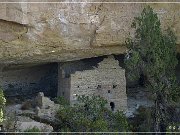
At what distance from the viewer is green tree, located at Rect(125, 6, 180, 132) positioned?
579 inches

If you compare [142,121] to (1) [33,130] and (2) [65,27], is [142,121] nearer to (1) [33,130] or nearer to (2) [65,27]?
(2) [65,27]

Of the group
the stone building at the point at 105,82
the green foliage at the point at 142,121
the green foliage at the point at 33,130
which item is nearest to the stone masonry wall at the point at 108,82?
the stone building at the point at 105,82

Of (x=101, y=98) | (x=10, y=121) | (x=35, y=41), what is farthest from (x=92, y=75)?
(x=10, y=121)

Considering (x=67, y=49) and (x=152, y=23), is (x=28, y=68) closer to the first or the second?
(x=67, y=49)

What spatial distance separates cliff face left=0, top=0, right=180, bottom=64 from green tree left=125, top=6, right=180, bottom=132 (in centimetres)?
36

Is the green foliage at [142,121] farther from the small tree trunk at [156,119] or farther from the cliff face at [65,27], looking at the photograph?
the cliff face at [65,27]

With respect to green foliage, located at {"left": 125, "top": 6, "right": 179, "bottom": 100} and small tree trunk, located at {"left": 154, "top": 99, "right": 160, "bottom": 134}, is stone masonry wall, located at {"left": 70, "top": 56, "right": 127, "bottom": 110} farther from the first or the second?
small tree trunk, located at {"left": 154, "top": 99, "right": 160, "bottom": 134}

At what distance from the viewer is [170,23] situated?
1529 centimetres

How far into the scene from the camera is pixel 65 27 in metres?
14.7

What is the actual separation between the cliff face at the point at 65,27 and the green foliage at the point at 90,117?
4.76 feet

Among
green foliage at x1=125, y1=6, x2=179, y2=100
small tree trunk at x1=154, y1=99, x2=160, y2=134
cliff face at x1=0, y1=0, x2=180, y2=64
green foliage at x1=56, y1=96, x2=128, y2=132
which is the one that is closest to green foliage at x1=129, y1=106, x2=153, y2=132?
small tree trunk at x1=154, y1=99, x2=160, y2=134

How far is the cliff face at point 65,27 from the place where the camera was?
14.3m

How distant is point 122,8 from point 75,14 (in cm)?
120

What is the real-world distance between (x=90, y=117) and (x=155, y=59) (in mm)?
2163
